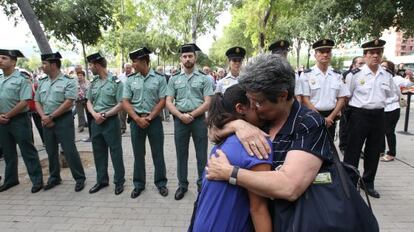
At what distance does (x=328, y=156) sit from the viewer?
1.51 meters

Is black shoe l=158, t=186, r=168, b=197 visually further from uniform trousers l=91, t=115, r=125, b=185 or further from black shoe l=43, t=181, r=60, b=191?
black shoe l=43, t=181, r=60, b=191

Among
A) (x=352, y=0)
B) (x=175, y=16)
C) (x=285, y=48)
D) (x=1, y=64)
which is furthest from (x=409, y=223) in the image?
(x=175, y=16)

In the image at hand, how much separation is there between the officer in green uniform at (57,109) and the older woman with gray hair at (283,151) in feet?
12.3

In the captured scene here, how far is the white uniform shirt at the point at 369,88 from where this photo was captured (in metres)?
4.47

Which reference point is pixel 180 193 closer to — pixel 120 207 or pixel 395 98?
pixel 120 207

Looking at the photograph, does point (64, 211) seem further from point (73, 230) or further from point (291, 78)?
point (291, 78)

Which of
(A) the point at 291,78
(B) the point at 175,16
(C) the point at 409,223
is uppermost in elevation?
(B) the point at 175,16

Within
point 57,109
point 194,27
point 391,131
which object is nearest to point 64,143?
point 57,109

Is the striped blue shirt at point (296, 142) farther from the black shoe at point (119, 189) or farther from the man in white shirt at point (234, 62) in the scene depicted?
the black shoe at point (119, 189)

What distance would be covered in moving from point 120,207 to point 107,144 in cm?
102

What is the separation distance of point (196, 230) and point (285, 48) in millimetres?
3390

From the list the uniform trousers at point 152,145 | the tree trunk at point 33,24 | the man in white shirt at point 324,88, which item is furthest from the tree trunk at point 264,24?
the uniform trousers at point 152,145

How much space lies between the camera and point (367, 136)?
4.58 m

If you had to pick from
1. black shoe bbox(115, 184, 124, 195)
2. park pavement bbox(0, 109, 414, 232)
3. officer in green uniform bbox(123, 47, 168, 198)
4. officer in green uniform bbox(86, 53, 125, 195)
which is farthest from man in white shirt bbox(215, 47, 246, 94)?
black shoe bbox(115, 184, 124, 195)
